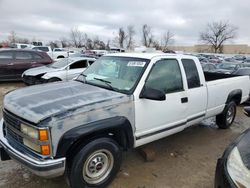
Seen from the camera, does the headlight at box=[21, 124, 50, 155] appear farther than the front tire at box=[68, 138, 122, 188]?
No

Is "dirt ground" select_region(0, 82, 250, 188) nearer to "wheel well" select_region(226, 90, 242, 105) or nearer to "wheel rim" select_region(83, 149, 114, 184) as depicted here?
"wheel rim" select_region(83, 149, 114, 184)

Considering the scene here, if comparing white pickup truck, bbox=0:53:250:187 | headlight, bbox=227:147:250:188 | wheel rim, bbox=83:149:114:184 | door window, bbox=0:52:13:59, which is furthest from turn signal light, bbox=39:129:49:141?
door window, bbox=0:52:13:59

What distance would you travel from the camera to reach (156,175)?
3.64m

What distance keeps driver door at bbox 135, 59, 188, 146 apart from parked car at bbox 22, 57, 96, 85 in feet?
20.5

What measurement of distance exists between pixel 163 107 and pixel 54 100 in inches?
64.2

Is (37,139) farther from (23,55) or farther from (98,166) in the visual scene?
(23,55)

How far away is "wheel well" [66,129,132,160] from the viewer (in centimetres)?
292

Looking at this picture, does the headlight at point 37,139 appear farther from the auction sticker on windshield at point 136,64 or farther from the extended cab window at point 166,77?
the auction sticker on windshield at point 136,64

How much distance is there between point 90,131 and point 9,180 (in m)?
1.54

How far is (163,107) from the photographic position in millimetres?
3705

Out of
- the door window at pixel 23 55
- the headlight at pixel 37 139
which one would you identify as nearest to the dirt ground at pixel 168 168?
the headlight at pixel 37 139

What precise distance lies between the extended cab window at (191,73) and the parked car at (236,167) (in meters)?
1.70

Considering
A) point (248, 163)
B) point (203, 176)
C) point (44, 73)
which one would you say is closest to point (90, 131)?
point (248, 163)

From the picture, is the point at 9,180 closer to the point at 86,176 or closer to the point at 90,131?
the point at 86,176
